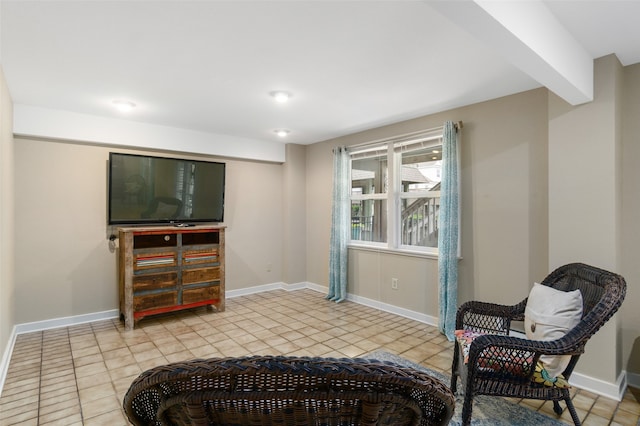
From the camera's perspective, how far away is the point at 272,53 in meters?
2.36

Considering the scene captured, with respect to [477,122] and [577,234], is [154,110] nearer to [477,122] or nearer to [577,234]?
[477,122]

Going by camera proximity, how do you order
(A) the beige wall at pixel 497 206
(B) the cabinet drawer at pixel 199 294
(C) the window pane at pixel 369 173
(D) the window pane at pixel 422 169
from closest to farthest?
(A) the beige wall at pixel 497 206, (D) the window pane at pixel 422 169, (B) the cabinet drawer at pixel 199 294, (C) the window pane at pixel 369 173

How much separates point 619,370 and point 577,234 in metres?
1.03

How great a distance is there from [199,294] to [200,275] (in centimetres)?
24

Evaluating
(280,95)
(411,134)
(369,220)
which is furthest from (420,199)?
(280,95)

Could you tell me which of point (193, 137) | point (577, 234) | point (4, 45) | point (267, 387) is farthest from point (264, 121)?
point (267, 387)

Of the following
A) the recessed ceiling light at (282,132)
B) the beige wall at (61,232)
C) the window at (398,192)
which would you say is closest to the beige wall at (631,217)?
the window at (398,192)

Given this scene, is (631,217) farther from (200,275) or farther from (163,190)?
(163,190)

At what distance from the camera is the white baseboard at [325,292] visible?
238 centimetres

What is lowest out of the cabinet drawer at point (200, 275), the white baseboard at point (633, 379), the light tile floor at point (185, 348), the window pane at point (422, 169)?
the light tile floor at point (185, 348)

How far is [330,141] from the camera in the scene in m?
5.22

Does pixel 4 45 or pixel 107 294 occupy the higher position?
pixel 4 45

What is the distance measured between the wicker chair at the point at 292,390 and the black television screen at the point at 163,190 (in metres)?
3.87

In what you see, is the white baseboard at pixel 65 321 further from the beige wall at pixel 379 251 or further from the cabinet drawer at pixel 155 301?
the cabinet drawer at pixel 155 301
